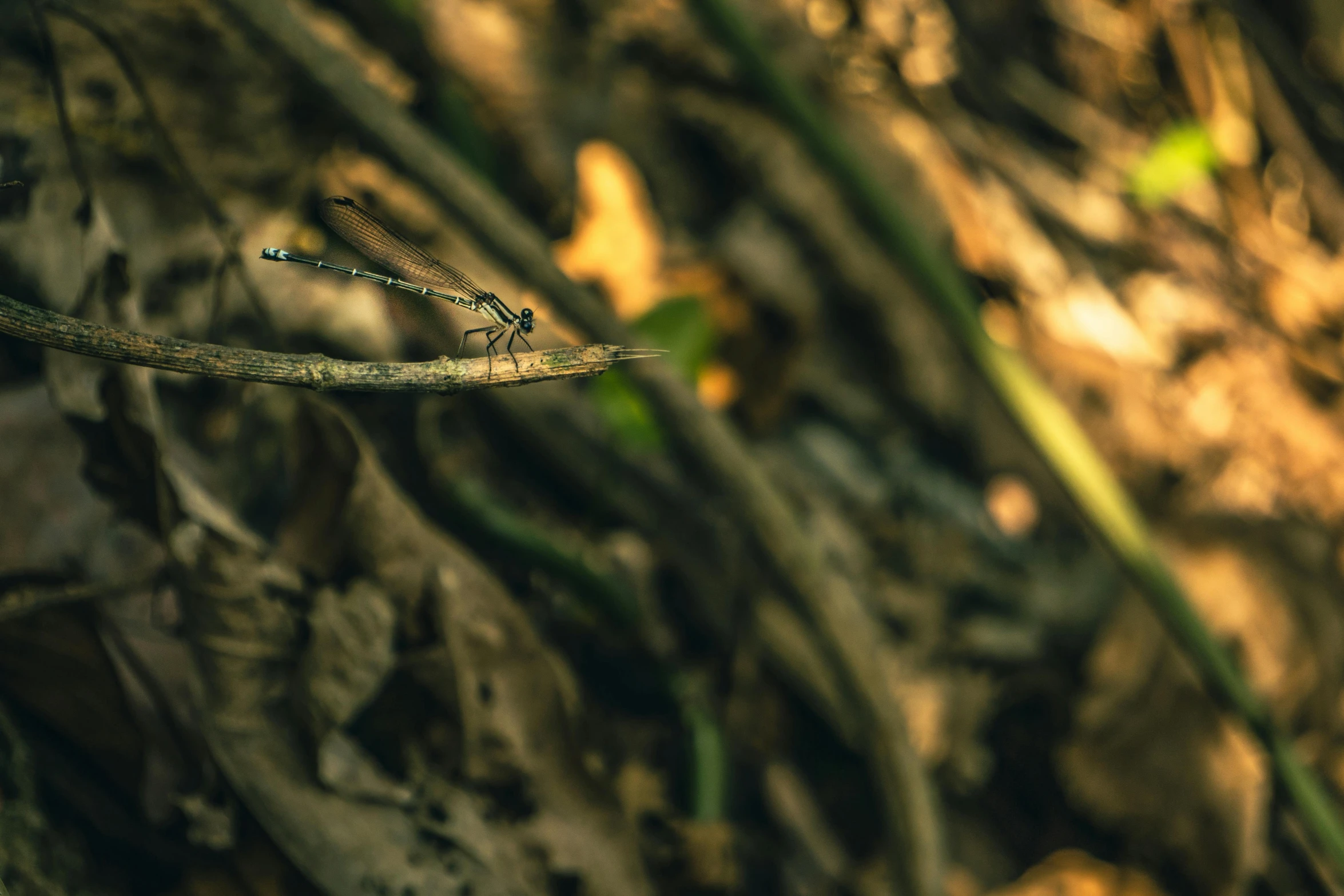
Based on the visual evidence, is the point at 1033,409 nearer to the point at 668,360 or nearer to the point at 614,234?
the point at 668,360


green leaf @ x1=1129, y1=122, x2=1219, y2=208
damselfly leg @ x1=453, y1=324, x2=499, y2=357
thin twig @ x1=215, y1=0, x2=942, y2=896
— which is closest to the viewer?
damselfly leg @ x1=453, y1=324, x2=499, y2=357

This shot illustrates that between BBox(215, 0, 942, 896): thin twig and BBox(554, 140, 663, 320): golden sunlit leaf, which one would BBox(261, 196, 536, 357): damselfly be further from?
BBox(554, 140, 663, 320): golden sunlit leaf

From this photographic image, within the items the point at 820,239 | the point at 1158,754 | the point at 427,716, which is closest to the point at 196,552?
the point at 427,716

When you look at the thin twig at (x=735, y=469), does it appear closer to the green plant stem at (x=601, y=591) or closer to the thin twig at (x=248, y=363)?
the green plant stem at (x=601, y=591)

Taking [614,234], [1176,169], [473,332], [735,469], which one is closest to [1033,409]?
[735,469]

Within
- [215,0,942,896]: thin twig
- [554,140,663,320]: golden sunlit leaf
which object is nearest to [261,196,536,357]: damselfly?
[215,0,942,896]: thin twig

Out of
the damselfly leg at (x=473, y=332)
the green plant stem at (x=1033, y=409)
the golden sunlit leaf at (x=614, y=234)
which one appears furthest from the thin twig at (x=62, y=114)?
the green plant stem at (x=1033, y=409)

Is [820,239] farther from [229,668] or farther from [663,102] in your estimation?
[229,668]
